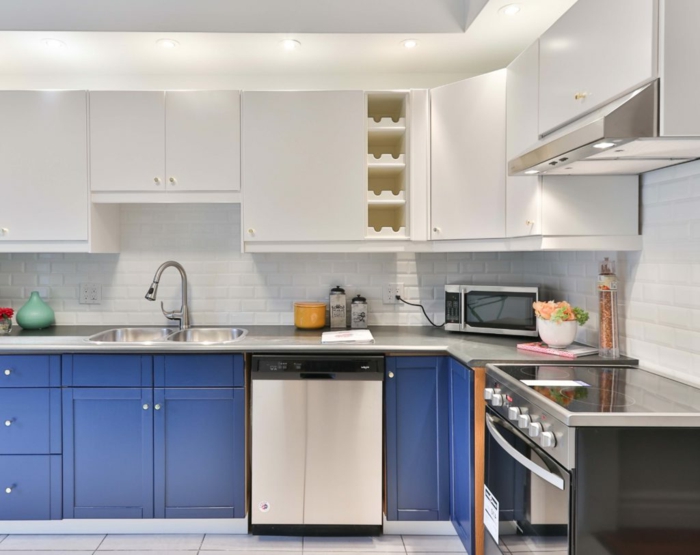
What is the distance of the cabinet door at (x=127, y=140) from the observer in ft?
8.75

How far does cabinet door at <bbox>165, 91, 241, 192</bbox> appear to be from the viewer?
267 centimetres

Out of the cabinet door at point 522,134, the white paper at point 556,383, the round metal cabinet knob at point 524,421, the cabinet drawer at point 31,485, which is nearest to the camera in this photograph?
the round metal cabinet knob at point 524,421

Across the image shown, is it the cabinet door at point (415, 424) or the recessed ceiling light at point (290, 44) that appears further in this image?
the recessed ceiling light at point (290, 44)

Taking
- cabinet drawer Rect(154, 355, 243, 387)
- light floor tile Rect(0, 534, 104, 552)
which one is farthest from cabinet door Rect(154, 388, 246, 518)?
light floor tile Rect(0, 534, 104, 552)

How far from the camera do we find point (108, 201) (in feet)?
8.90

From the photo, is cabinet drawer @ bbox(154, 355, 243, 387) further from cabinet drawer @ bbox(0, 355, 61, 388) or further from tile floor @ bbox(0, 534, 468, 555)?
tile floor @ bbox(0, 534, 468, 555)

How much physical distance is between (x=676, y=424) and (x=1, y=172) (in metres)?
3.16

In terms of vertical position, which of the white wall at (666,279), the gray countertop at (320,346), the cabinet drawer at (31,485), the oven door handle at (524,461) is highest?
the white wall at (666,279)

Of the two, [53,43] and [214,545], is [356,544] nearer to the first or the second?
[214,545]

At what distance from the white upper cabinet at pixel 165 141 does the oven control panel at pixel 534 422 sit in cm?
169

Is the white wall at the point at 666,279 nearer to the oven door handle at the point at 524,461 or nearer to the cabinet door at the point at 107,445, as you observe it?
the oven door handle at the point at 524,461

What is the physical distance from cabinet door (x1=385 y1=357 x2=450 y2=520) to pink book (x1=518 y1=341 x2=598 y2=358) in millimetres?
Answer: 397

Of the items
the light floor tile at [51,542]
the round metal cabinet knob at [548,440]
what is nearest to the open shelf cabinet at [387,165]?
the round metal cabinet knob at [548,440]

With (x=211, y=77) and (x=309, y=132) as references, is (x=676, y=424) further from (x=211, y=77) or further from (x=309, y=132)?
(x=211, y=77)
